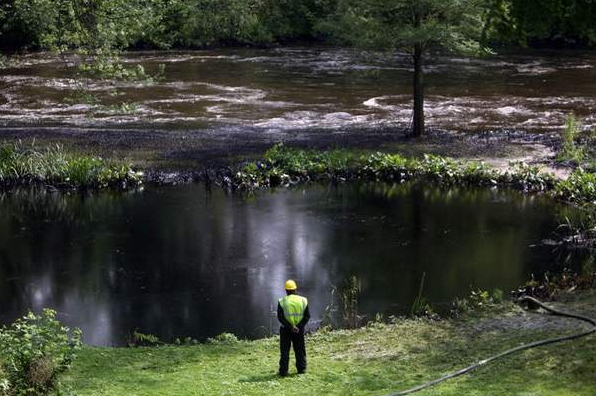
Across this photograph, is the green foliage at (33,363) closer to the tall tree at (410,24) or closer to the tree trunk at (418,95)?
the tall tree at (410,24)

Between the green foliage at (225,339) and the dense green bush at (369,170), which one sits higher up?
the dense green bush at (369,170)

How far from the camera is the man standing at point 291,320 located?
1092 centimetres

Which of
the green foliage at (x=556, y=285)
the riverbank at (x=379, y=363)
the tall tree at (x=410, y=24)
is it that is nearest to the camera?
the riverbank at (x=379, y=363)

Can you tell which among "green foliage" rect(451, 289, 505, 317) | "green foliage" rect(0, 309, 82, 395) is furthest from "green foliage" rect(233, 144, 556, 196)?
"green foliage" rect(0, 309, 82, 395)

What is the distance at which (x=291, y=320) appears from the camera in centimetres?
1095

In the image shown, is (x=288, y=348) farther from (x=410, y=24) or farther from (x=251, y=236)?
(x=410, y=24)

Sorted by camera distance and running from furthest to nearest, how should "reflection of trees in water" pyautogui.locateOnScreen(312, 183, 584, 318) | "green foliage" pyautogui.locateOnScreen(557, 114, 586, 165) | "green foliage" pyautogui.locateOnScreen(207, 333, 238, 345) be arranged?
"green foliage" pyautogui.locateOnScreen(557, 114, 586, 165), "reflection of trees in water" pyautogui.locateOnScreen(312, 183, 584, 318), "green foliage" pyautogui.locateOnScreen(207, 333, 238, 345)

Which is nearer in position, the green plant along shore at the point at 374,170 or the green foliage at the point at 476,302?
the green foliage at the point at 476,302

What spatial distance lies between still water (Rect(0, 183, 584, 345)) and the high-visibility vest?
4202 mm

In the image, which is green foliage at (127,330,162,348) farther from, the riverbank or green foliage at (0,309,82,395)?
green foliage at (0,309,82,395)

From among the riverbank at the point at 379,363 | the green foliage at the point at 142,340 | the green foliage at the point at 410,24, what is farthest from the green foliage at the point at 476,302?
the green foliage at the point at 410,24

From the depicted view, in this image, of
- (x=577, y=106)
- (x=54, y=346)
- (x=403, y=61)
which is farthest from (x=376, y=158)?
(x=403, y=61)

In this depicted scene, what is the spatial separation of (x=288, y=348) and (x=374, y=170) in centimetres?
1557

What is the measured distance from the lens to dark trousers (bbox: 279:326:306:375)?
11.1 meters
